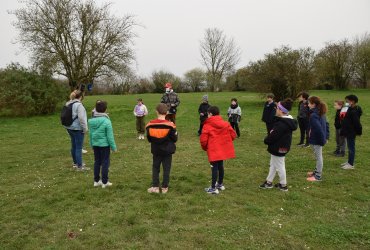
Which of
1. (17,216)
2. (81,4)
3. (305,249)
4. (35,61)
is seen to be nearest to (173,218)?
(305,249)

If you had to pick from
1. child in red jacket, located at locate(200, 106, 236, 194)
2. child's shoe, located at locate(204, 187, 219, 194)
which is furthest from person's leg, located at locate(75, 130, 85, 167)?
child's shoe, located at locate(204, 187, 219, 194)

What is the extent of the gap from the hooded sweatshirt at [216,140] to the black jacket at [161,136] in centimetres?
A: 65

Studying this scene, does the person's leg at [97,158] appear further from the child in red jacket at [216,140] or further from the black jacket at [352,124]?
the black jacket at [352,124]

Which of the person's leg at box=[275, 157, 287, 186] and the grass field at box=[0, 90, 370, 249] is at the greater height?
the person's leg at box=[275, 157, 287, 186]

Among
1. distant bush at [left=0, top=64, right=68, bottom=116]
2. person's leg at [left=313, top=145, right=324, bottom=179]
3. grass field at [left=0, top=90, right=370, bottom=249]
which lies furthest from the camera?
distant bush at [left=0, top=64, right=68, bottom=116]

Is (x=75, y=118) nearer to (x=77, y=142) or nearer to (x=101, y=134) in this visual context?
(x=77, y=142)

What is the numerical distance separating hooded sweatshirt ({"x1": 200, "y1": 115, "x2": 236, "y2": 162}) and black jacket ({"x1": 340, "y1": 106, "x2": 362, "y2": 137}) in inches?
147

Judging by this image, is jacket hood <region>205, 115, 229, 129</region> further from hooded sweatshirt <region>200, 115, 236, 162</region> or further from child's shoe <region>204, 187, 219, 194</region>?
child's shoe <region>204, 187, 219, 194</region>

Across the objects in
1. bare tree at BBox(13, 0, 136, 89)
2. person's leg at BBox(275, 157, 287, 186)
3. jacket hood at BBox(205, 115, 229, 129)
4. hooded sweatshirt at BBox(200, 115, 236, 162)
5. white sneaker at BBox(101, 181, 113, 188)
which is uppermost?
bare tree at BBox(13, 0, 136, 89)

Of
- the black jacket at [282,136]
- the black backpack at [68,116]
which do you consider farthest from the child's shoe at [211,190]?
the black backpack at [68,116]

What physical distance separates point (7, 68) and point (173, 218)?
22.2 metres

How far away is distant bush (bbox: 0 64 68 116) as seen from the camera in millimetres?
22203

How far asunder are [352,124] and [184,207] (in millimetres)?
5155

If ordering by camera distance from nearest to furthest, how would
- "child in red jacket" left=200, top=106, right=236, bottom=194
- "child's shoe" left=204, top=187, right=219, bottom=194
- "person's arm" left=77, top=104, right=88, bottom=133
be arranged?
"child in red jacket" left=200, top=106, right=236, bottom=194, "child's shoe" left=204, top=187, right=219, bottom=194, "person's arm" left=77, top=104, right=88, bottom=133
